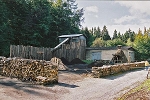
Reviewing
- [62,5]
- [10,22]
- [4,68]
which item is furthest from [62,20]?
Answer: [4,68]

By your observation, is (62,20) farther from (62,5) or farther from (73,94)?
(73,94)

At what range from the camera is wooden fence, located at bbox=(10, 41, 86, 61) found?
22.1 meters

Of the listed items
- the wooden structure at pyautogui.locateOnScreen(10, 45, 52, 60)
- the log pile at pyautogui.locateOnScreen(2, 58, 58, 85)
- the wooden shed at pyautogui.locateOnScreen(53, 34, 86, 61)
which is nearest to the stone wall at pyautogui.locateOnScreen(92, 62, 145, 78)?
the log pile at pyautogui.locateOnScreen(2, 58, 58, 85)

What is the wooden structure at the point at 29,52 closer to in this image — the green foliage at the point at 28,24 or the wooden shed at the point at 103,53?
the green foliage at the point at 28,24

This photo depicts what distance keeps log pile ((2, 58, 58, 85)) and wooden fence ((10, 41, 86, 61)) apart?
7.43 metres

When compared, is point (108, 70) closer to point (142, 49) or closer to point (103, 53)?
point (103, 53)

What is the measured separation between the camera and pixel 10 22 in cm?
3288

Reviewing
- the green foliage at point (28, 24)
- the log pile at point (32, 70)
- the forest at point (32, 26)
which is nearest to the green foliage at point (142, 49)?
the forest at point (32, 26)

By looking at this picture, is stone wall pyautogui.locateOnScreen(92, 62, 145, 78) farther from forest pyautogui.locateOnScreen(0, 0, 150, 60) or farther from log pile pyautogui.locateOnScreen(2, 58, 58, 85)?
forest pyautogui.locateOnScreen(0, 0, 150, 60)

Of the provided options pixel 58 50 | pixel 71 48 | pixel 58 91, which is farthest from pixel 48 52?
pixel 58 91

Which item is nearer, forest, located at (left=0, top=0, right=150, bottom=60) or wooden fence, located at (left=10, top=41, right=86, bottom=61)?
wooden fence, located at (left=10, top=41, right=86, bottom=61)

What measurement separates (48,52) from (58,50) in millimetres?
1840

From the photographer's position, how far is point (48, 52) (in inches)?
1003

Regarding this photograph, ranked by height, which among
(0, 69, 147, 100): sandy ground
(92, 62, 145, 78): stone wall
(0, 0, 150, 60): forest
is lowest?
(0, 69, 147, 100): sandy ground
